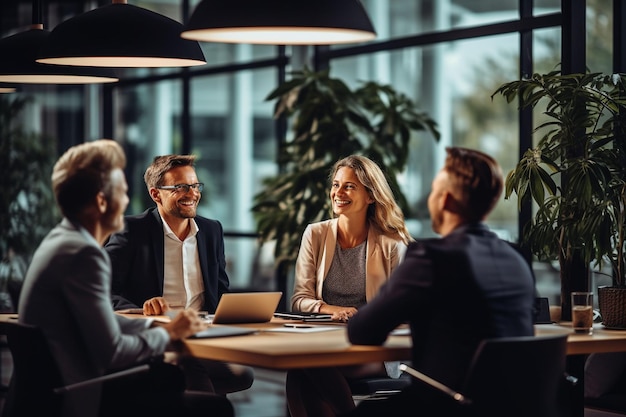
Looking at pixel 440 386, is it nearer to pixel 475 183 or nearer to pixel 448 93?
pixel 475 183

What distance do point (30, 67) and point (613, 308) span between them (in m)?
2.77

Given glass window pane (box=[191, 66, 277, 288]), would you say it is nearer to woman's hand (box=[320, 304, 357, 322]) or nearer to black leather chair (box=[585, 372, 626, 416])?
woman's hand (box=[320, 304, 357, 322])

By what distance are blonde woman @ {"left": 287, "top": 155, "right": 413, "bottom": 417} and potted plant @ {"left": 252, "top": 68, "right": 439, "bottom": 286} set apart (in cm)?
171

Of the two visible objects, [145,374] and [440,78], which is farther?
[440,78]

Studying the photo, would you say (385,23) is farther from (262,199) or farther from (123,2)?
(123,2)

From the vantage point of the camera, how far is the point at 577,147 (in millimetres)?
5176

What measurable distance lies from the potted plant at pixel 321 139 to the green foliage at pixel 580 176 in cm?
188

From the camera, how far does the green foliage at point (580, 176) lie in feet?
15.9

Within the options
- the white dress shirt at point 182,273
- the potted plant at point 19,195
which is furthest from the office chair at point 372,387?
the potted plant at point 19,195

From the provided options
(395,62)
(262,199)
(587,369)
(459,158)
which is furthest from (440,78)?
(459,158)

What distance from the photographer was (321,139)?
7.06 meters

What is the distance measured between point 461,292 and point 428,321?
5.9 inches

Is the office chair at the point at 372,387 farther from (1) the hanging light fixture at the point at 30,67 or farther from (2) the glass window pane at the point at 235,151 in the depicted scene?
(2) the glass window pane at the point at 235,151

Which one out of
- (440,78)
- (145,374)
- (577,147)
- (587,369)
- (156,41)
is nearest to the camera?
(145,374)
